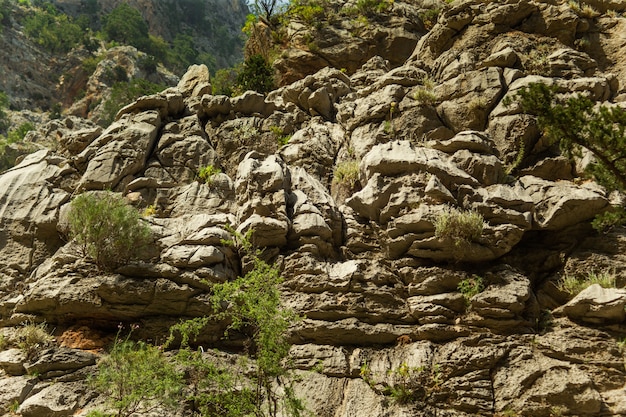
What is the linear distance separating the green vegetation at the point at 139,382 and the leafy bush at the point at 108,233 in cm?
294

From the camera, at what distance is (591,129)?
750cm

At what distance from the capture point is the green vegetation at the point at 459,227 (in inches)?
378

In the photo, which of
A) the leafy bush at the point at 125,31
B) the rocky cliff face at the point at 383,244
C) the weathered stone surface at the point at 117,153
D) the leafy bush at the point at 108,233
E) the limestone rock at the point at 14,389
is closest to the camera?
the limestone rock at the point at 14,389

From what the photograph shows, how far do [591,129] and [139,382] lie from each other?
887 centimetres

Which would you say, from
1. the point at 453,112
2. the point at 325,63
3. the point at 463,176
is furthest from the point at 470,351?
the point at 325,63

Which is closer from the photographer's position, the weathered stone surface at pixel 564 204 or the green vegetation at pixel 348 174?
the weathered stone surface at pixel 564 204

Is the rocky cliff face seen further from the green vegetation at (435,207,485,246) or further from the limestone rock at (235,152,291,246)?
the green vegetation at (435,207,485,246)

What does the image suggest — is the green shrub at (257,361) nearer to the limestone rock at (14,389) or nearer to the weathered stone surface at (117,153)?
the limestone rock at (14,389)

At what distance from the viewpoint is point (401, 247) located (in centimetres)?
1031

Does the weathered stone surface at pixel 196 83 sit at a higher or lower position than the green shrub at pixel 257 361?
higher

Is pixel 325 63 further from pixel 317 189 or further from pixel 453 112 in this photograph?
pixel 317 189

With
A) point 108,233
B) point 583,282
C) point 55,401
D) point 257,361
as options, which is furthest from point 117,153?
point 583,282

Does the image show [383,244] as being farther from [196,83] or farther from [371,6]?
[371,6]

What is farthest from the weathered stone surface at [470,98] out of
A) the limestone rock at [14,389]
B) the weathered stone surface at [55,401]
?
the limestone rock at [14,389]
